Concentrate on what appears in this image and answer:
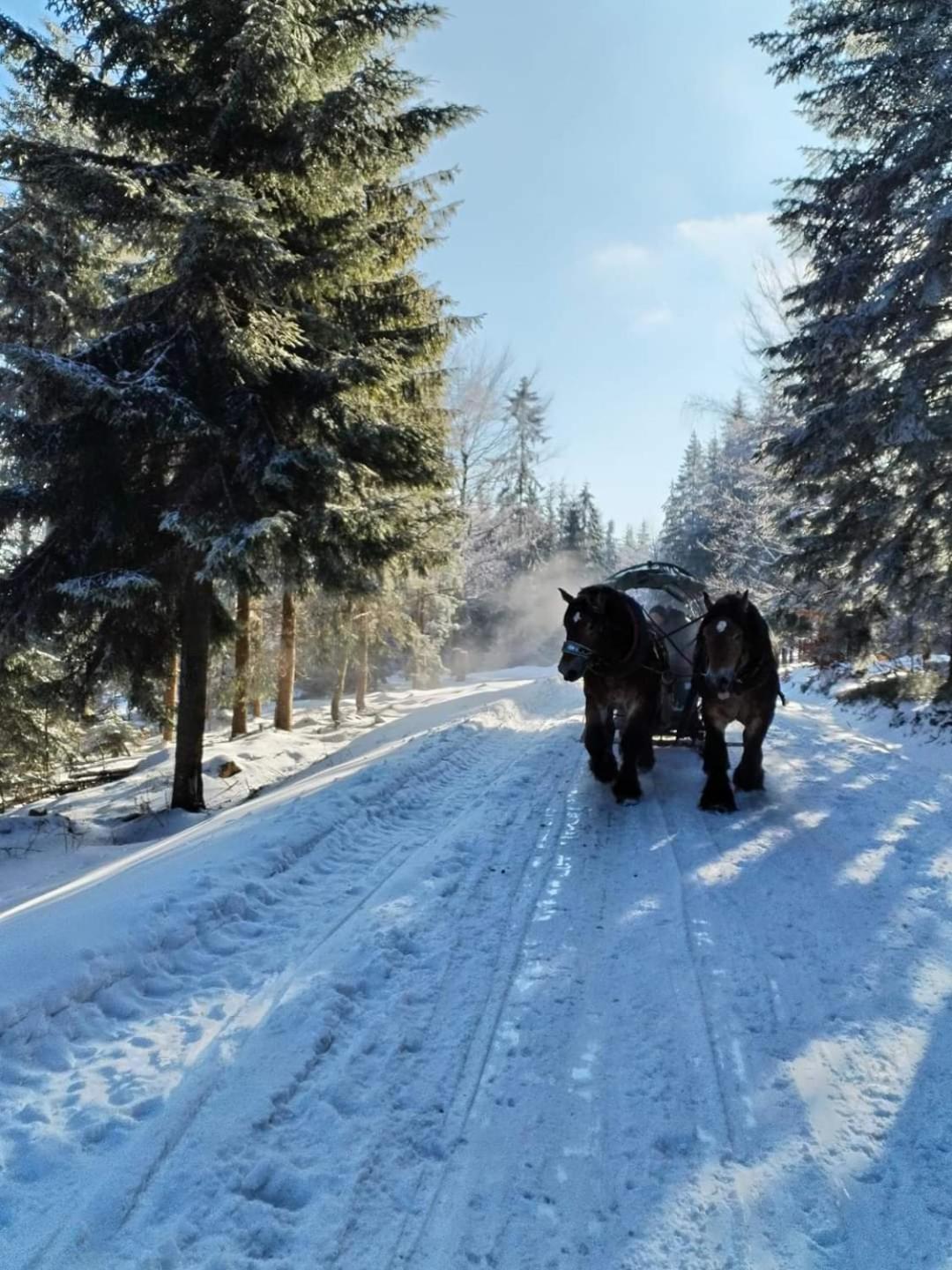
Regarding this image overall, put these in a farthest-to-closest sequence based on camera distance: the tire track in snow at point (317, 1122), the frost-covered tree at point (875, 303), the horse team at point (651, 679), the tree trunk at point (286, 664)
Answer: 1. the tree trunk at point (286, 664)
2. the frost-covered tree at point (875, 303)
3. the horse team at point (651, 679)
4. the tire track in snow at point (317, 1122)

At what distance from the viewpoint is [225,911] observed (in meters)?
4.30

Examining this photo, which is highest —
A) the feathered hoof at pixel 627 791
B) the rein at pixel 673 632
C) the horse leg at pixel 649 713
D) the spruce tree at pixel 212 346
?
the spruce tree at pixel 212 346

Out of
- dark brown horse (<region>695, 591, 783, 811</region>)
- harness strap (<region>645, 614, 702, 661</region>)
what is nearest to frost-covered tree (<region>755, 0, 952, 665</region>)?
harness strap (<region>645, 614, 702, 661</region>)

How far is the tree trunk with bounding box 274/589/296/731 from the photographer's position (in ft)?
53.9

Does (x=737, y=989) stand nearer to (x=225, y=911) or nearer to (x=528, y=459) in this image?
(x=225, y=911)

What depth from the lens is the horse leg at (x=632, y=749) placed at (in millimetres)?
6852

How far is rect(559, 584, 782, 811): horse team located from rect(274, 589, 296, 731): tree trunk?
10.1m

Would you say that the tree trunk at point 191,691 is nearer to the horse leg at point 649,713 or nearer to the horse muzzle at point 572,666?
the horse muzzle at point 572,666

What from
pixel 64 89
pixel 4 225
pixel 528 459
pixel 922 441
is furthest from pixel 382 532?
pixel 528 459

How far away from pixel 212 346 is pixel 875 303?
9386mm

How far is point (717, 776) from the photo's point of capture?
6.48 m

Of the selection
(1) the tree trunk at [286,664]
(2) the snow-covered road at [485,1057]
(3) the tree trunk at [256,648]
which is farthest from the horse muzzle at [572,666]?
(1) the tree trunk at [286,664]

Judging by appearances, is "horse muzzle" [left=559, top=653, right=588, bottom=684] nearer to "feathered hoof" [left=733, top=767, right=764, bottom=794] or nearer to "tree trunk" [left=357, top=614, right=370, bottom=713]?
"feathered hoof" [left=733, top=767, right=764, bottom=794]

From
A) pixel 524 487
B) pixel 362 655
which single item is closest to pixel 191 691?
pixel 362 655
